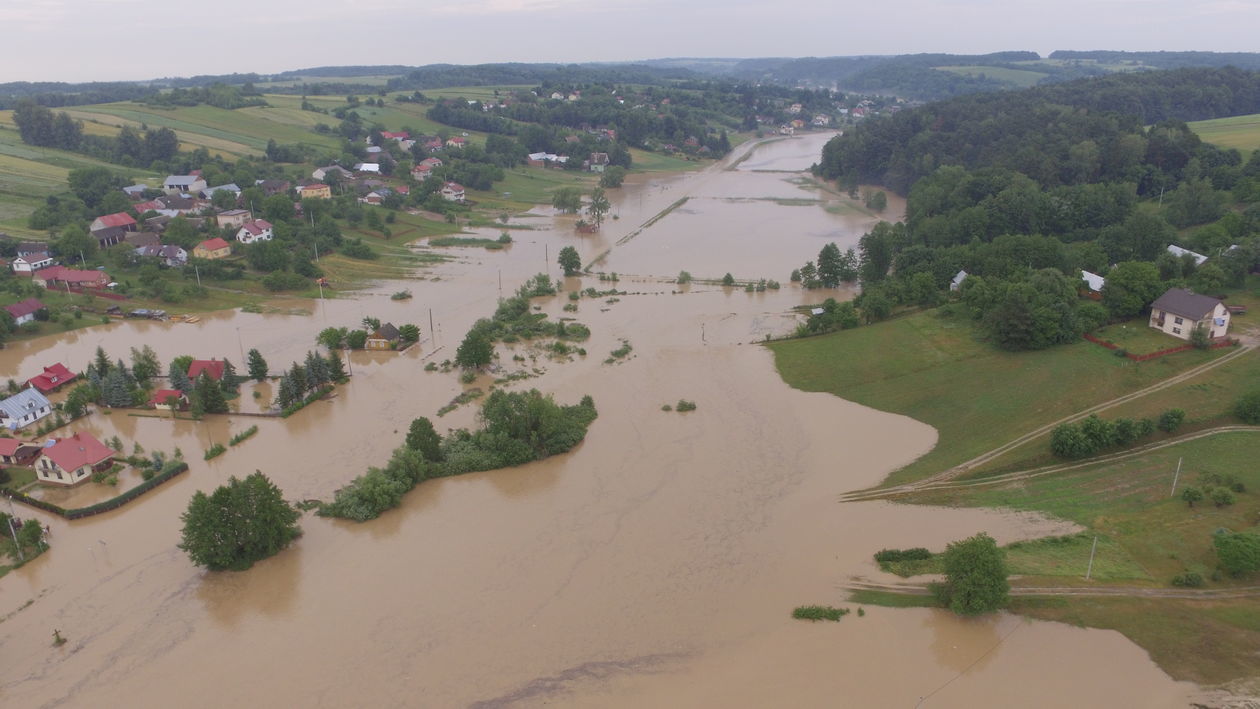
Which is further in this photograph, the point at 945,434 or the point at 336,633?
the point at 945,434

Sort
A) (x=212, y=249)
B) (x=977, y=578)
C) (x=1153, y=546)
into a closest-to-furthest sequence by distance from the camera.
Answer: (x=977, y=578) → (x=1153, y=546) → (x=212, y=249)

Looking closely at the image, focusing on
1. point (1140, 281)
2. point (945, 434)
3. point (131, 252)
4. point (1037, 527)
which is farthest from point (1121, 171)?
point (131, 252)

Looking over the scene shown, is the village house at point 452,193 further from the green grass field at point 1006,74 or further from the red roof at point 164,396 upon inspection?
the green grass field at point 1006,74

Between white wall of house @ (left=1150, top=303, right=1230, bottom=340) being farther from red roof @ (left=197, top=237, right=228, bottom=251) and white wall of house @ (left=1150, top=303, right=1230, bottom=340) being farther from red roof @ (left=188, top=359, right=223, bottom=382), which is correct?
red roof @ (left=197, top=237, right=228, bottom=251)

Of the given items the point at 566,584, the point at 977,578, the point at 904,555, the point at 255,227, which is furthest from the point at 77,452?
the point at 255,227

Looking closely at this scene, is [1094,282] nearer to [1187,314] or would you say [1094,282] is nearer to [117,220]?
[1187,314]

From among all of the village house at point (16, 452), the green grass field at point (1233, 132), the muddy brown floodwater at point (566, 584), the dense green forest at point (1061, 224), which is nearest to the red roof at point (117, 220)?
the muddy brown floodwater at point (566, 584)

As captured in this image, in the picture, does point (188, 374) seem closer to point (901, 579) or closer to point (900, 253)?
point (901, 579)
